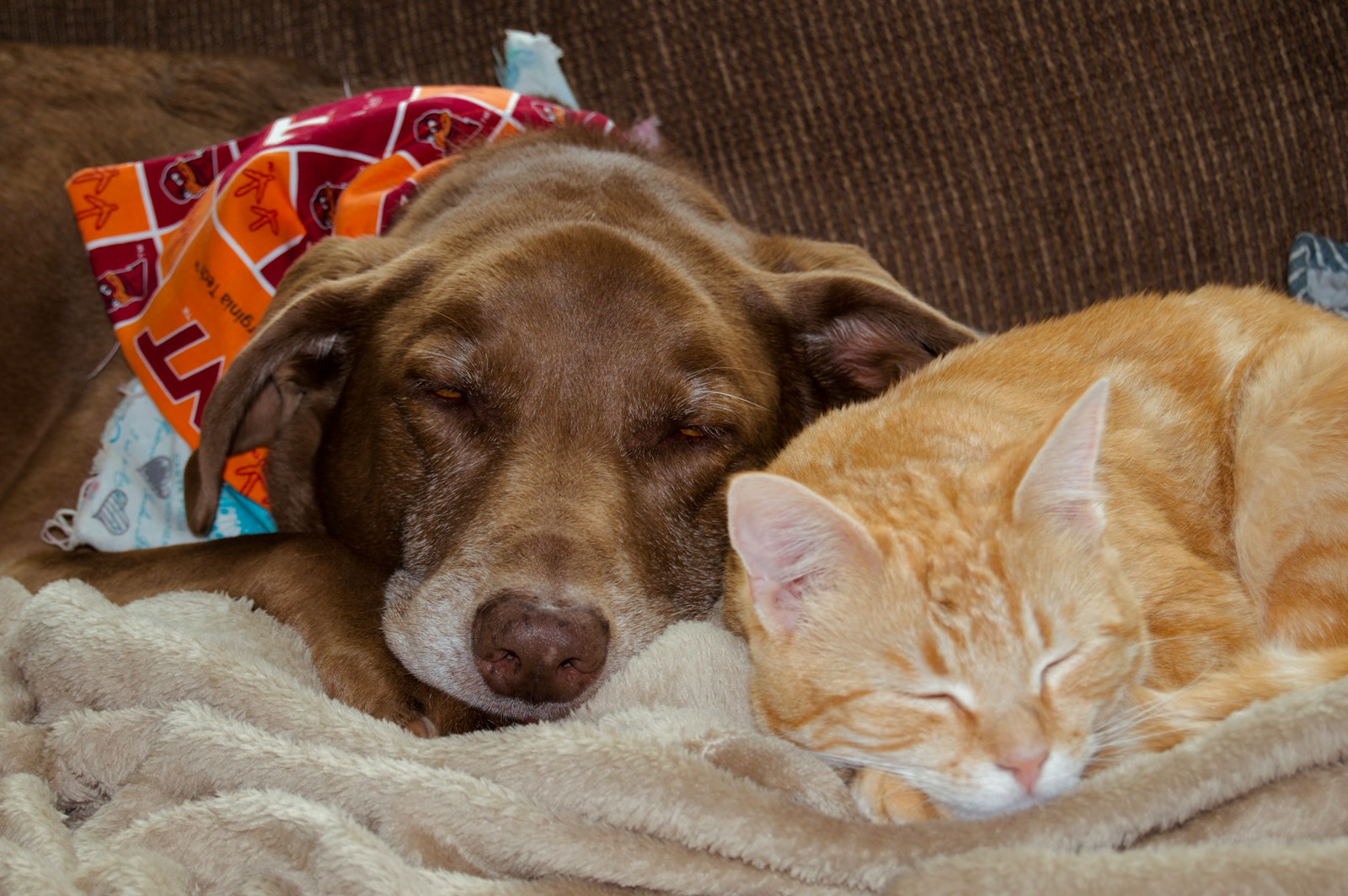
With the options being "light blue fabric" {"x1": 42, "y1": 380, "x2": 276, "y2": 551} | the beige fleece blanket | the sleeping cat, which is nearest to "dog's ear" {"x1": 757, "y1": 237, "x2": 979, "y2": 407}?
the sleeping cat

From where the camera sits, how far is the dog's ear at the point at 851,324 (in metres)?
2.27

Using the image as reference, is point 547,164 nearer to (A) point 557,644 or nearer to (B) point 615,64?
(B) point 615,64

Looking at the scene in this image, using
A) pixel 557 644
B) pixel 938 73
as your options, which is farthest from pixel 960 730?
pixel 938 73

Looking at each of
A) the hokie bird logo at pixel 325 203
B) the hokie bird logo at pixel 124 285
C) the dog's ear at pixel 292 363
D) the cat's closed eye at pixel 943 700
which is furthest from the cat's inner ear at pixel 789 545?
the hokie bird logo at pixel 124 285

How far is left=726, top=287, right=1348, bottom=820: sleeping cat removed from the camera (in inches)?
56.3

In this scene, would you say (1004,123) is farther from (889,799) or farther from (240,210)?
(889,799)

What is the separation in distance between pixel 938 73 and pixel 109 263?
209cm

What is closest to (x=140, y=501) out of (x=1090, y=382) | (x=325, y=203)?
(x=325, y=203)

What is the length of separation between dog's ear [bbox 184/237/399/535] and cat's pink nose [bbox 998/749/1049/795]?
1.43 metres

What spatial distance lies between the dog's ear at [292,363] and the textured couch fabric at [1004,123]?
3.53 ft

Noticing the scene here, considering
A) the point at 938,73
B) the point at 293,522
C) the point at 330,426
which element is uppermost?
the point at 938,73

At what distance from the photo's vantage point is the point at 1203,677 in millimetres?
1497

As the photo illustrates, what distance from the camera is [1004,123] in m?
3.05

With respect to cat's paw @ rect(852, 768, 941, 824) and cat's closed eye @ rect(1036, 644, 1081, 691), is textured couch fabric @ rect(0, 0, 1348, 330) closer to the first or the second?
cat's closed eye @ rect(1036, 644, 1081, 691)
